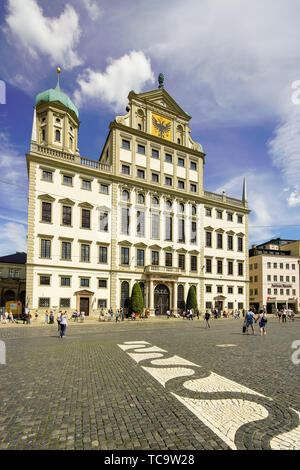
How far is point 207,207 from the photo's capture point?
49.0 meters

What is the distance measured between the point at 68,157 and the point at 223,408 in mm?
38350

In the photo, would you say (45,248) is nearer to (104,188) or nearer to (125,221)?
(125,221)

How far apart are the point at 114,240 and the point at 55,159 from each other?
520 inches

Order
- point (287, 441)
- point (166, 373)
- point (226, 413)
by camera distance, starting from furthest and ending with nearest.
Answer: point (166, 373) < point (226, 413) < point (287, 441)

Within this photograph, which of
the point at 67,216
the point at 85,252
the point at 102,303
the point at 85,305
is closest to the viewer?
the point at 85,305

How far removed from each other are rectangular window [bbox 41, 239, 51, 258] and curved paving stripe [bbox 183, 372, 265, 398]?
30793 mm

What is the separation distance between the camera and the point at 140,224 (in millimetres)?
42250

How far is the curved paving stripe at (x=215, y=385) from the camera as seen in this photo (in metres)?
7.02

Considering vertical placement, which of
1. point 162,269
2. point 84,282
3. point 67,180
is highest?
point 67,180

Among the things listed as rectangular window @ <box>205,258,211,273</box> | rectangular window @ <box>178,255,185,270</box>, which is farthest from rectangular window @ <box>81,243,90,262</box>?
rectangular window @ <box>205,258,211,273</box>

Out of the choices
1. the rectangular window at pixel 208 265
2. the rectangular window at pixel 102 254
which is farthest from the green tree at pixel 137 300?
the rectangular window at pixel 208 265

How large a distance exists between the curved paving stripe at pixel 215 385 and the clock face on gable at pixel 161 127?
43.9 m

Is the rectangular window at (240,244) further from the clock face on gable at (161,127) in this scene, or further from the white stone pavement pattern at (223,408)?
the white stone pavement pattern at (223,408)

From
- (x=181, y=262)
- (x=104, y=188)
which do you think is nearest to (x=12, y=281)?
(x=104, y=188)
